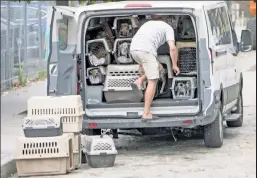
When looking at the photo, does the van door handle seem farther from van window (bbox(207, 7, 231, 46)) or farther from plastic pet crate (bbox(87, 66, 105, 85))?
plastic pet crate (bbox(87, 66, 105, 85))

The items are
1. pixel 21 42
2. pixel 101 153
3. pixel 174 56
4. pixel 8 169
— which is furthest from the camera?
pixel 21 42

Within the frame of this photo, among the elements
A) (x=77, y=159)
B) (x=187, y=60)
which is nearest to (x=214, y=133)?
(x=187, y=60)

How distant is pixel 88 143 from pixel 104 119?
0.70m

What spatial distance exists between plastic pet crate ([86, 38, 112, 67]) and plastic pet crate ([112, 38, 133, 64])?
105mm

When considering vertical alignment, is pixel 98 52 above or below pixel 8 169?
above

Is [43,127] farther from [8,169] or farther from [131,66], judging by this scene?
[131,66]

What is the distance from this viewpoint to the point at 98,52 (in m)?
11.6

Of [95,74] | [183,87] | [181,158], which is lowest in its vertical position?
[181,158]

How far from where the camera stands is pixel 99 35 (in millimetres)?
11695

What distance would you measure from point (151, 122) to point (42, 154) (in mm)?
1773

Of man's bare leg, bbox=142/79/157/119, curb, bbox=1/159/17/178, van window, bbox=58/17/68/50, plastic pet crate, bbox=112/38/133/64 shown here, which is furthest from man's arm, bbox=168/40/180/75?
curb, bbox=1/159/17/178

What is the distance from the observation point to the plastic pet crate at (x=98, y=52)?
11531 mm

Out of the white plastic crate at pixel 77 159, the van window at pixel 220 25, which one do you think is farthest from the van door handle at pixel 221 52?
the white plastic crate at pixel 77 159

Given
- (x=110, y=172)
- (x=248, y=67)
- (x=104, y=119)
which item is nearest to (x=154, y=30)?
(x=104, y=119)
